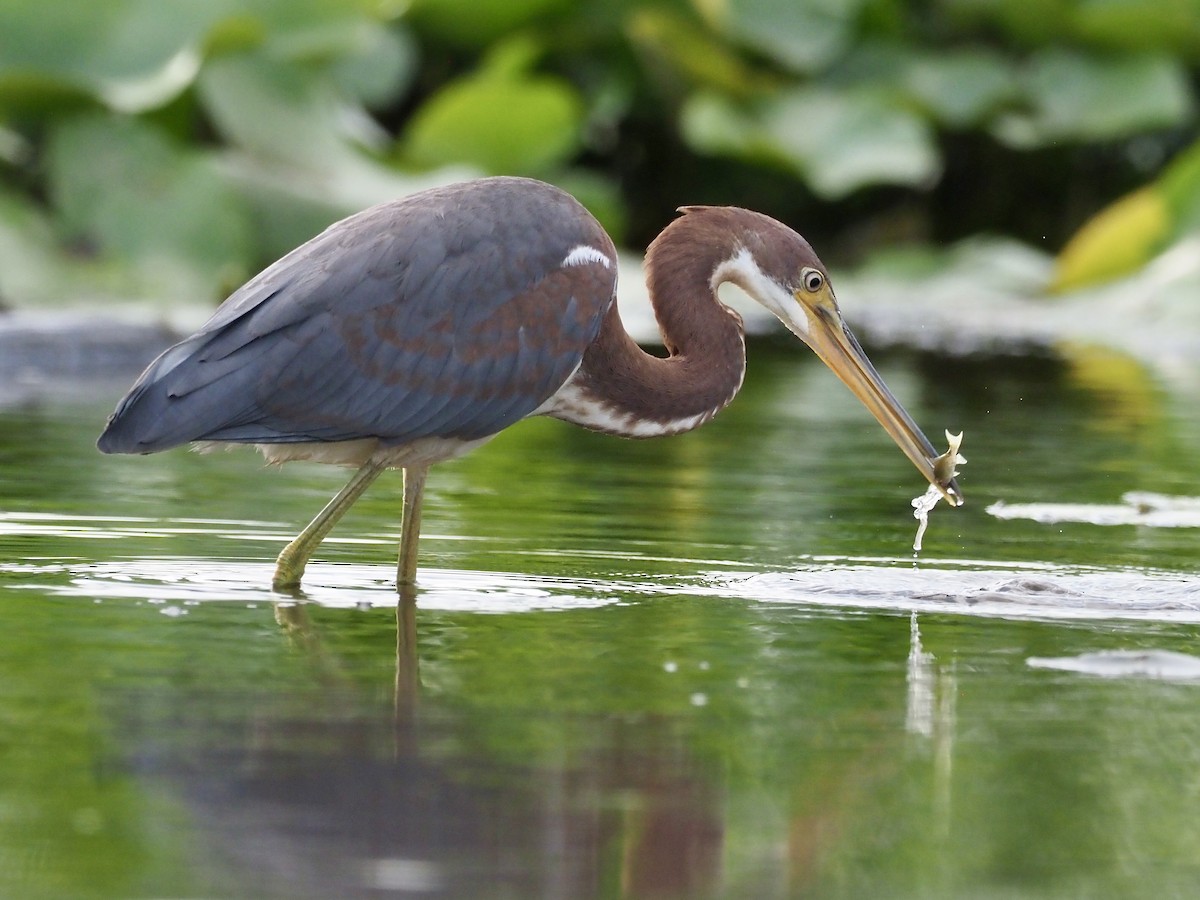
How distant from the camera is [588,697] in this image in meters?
4.97

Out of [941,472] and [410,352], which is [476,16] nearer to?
[941,472]

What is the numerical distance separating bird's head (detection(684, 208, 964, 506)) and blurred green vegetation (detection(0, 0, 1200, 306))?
27.2 ft

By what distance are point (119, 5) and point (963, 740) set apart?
40.2ft

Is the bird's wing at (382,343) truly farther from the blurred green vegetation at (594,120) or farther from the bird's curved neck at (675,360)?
the blurred green vegetation at (594,120)

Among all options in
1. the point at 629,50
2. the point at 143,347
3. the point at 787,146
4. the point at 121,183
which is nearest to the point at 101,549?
the point at 143,347

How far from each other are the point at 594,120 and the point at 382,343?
14939mm

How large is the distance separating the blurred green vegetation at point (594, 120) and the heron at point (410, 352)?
8.45 meters

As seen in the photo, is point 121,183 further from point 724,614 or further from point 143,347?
point 724,614

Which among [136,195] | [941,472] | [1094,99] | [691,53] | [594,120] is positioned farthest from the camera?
[594,120]

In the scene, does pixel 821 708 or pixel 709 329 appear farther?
pixel 709 329

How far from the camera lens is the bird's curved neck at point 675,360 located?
6.80 meters

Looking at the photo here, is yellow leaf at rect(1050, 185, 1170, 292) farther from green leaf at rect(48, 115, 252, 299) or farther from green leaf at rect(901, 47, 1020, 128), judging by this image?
green leaf at rect(48, 115, 252, 299)

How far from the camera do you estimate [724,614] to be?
6.11m

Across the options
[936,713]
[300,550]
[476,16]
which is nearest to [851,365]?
[300,550]
